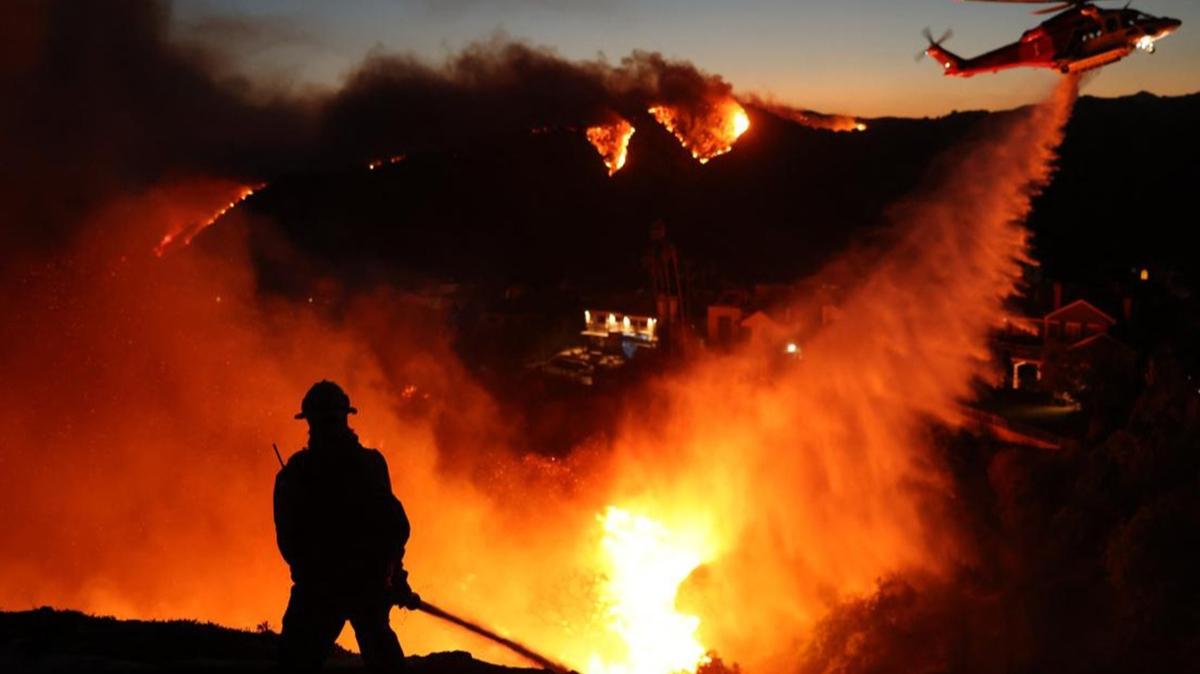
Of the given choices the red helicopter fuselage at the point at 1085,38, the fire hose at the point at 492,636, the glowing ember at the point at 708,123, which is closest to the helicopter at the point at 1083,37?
the red helicopter fuselage at the point at 1085,38

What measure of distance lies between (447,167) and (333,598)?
2141 inches

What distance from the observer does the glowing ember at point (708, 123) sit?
2125 cm

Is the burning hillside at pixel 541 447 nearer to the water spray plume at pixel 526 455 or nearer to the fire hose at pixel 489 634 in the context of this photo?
the water spray plume at pixel 526 455

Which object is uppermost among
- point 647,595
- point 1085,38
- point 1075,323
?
point 1075,323

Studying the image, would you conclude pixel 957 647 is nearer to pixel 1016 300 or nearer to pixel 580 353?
pixel 1016 300

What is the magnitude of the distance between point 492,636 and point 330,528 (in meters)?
2.57

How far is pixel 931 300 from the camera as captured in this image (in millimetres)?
27797

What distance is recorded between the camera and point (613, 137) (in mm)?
22422

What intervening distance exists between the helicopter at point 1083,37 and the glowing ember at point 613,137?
9361 millimetres

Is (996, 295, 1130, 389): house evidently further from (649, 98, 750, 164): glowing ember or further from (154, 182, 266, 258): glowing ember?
(154, 182, 266, 258): glowing ember

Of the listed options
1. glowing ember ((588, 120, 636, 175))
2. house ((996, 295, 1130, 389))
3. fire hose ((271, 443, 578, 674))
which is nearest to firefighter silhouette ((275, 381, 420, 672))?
fire hose ((271, 443, 578, 674))

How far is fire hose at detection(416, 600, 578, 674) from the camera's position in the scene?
20.5 ft

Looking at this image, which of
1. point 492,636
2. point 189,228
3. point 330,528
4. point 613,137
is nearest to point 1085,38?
point 613,137

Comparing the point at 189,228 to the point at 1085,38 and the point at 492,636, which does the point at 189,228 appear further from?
the point at 1085,38
